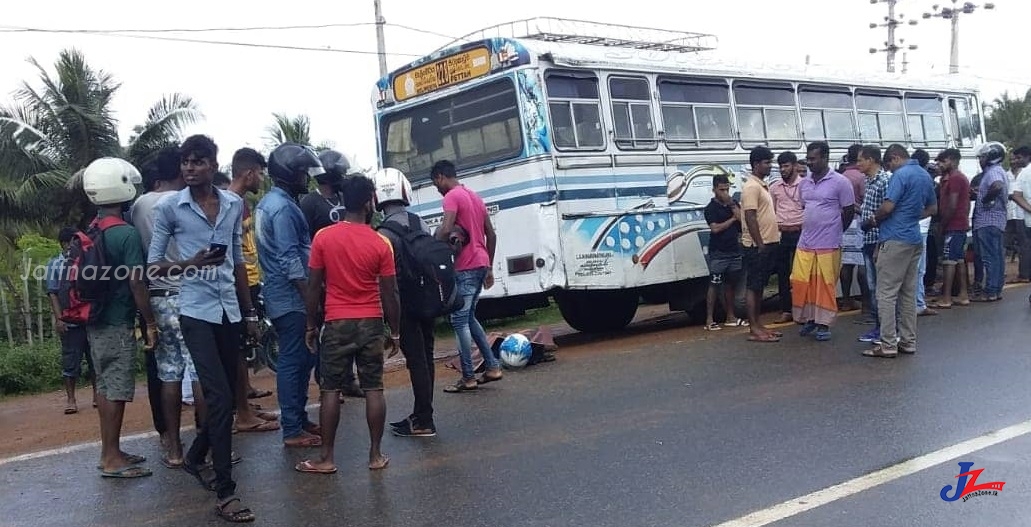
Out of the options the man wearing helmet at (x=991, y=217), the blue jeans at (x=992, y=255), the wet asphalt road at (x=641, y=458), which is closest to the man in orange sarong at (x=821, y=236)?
the wet asphalt road at (x=641, y=458)

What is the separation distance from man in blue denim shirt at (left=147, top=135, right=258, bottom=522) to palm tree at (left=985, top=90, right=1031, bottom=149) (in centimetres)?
4036

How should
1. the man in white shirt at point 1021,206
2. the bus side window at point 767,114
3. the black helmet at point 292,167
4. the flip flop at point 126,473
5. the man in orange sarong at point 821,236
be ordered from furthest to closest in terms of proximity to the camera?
the man in white shirt at point 1021,206, the bus side window at point 767,114, the man in orange sarong at point 821,236, the black helmet at point 292,167, the flip flop at point 126,473

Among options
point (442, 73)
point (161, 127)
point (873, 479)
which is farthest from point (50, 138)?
point (873, 479)

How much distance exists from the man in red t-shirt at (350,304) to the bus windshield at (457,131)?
4.33 meters

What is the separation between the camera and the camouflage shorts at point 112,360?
17.2 ft

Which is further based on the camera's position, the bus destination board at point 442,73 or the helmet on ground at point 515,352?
the bus destination board at point 442,73

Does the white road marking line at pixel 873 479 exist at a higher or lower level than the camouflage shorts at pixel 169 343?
lower

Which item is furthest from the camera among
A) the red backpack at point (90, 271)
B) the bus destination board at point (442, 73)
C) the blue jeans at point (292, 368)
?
the bus destination board at point (442, 73)

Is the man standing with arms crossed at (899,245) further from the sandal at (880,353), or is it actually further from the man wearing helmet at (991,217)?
the man wearing helmet at (991,217)

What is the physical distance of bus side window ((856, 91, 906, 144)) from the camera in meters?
13.0

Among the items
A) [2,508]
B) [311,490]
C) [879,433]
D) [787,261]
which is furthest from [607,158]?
[2,508]

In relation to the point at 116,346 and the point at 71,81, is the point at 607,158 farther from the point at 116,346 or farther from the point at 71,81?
the point at 71,81

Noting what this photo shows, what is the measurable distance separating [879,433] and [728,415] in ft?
3.23

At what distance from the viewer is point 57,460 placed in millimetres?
5871
